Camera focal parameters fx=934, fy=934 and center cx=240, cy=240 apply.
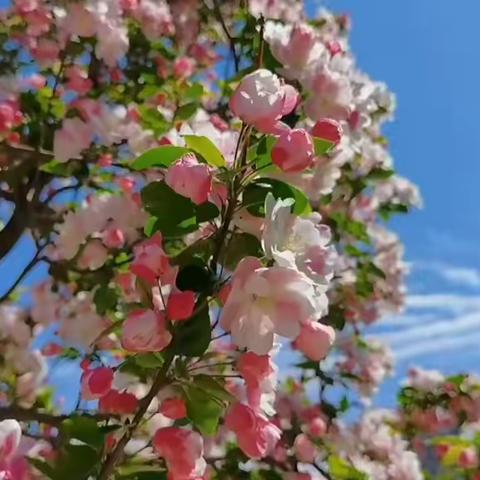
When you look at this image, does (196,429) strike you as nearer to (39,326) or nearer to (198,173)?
(198,173)

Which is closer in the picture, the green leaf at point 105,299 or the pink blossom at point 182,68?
the green leaf at point 105,299

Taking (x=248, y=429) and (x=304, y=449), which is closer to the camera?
(x=248, y=429)

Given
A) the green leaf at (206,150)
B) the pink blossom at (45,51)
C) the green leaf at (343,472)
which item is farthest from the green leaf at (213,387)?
the pink blossom at (45,51)

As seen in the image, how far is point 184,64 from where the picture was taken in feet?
9.34

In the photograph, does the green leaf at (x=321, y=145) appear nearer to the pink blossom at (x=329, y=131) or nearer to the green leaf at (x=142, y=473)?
the pink blossom at (x=329, y=131)

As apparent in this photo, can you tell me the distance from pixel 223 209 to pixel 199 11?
247cm

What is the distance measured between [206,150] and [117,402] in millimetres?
301

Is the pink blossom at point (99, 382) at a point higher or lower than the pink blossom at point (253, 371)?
lower

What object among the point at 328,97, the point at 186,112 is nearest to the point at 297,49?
the point at 328,97

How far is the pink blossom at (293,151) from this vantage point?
97cm

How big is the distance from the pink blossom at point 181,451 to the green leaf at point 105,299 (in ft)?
3.65

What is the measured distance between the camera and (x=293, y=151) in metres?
0.97

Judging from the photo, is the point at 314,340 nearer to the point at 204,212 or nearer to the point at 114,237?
the point at 204,212

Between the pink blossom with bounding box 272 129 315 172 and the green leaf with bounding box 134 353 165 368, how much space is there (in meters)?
0.24
